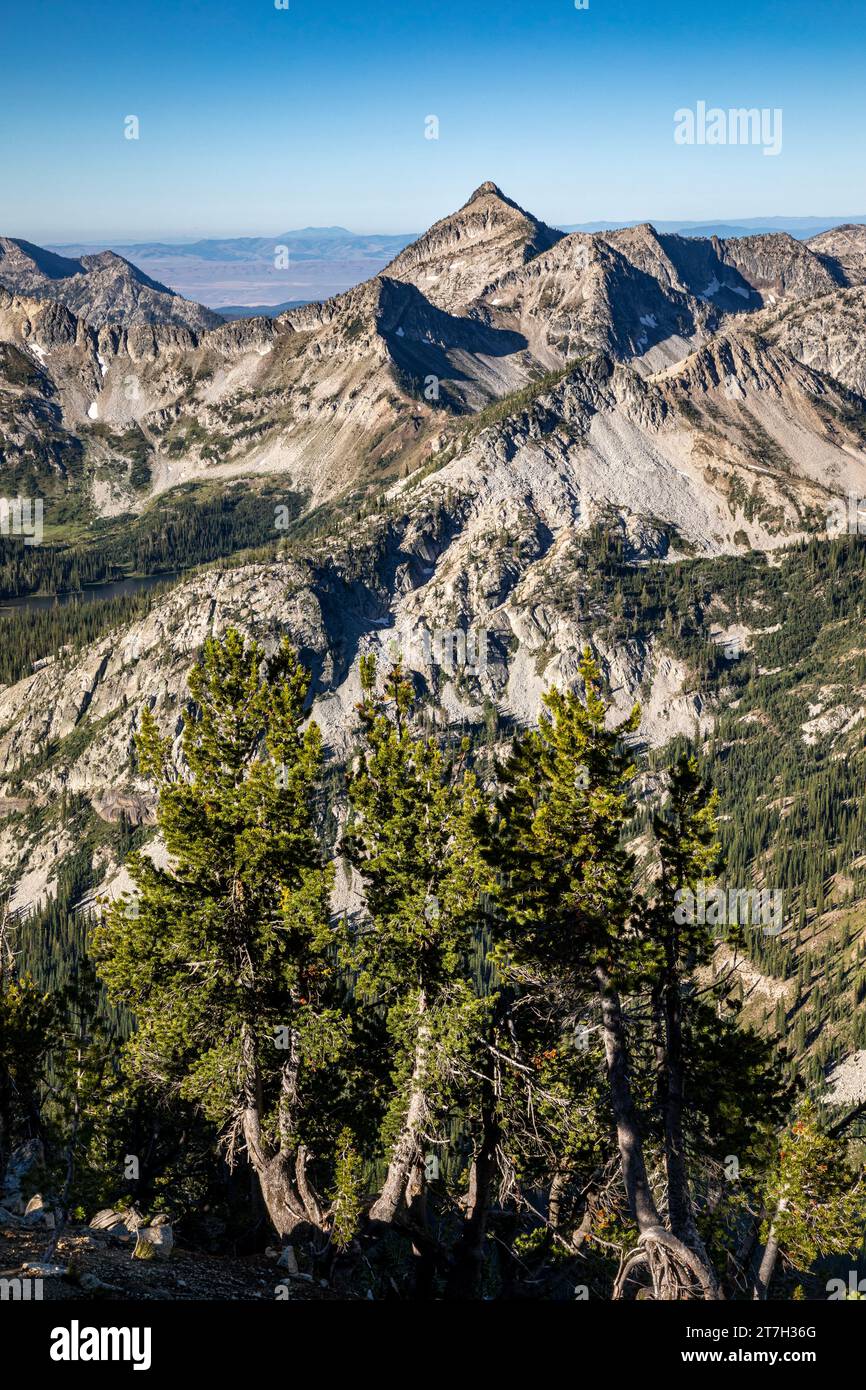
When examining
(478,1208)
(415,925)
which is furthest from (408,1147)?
(415,925)

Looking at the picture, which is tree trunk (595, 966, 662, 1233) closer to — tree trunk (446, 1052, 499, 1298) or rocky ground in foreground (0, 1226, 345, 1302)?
tree trunk (446, 1052, 499, 1298)

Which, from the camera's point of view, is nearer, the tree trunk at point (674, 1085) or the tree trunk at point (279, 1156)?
the tree trunk at point (674, 1085)

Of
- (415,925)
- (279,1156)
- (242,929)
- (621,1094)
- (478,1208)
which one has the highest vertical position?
(415,925)

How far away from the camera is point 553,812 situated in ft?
107

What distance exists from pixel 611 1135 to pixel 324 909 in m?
13.8

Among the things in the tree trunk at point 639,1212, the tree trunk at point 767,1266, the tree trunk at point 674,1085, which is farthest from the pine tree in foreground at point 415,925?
the tree trunk at point 767,1266

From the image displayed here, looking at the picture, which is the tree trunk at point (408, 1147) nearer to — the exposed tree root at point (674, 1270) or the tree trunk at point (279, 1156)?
the tree trunk at point (279, 1156)

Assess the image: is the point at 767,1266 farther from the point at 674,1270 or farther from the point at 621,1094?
the point at 674,1270

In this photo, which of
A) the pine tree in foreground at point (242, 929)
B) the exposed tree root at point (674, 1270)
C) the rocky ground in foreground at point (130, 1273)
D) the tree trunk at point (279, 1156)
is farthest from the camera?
the tree trunk at point (279, 1156)

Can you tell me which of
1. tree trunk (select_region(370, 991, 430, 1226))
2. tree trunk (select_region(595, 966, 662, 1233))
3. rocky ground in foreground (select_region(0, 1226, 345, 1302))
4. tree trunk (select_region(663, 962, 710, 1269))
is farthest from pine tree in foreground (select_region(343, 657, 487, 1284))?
tree trunk (select_region(663, 962, 710, 1269))
